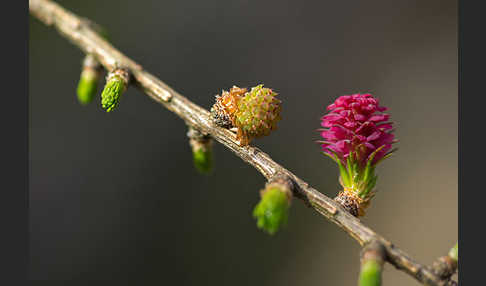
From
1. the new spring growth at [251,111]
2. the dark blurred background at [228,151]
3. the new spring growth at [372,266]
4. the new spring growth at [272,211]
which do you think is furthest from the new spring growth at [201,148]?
the dark blurred background at [228,151]

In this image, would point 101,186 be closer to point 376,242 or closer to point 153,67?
point 153,67

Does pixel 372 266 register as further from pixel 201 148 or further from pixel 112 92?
pixel 112 92

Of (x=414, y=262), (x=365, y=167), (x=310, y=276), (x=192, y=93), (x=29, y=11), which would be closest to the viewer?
(x=414, y=262)

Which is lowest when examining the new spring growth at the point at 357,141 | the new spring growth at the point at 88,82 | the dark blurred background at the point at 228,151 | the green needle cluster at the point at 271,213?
the green needle cluster at the point at 271,213

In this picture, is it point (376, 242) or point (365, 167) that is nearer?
point (376, 242)

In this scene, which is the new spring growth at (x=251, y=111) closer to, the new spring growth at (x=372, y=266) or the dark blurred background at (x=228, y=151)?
the new spring growth at (x=372, y=266)

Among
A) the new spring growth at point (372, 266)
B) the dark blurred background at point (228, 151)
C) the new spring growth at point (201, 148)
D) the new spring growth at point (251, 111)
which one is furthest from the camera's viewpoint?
the dark blurred background at point (228, 151)

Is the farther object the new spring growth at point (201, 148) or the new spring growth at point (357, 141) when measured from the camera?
the new spring growth at point (201, 148)

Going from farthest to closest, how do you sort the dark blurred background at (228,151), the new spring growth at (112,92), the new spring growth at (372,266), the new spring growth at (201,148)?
the dark blurred background at (228,151), the new spring growth at (201,148), the new spring growth at (112,92), the new spring growth at (372,266)

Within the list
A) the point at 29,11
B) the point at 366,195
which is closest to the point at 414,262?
the point at 366,195
